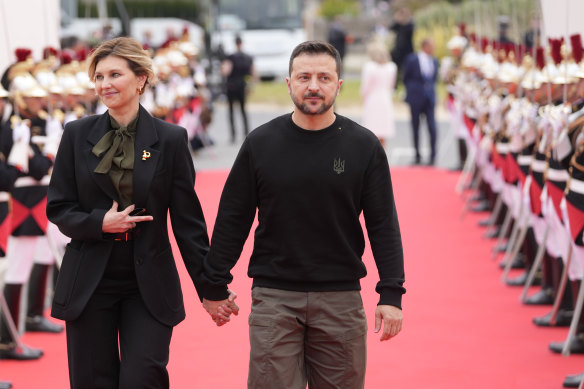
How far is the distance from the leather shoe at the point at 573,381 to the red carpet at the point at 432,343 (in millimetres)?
74

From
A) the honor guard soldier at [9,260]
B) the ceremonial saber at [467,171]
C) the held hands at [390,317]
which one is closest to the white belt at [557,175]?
the held hands at [390,317]

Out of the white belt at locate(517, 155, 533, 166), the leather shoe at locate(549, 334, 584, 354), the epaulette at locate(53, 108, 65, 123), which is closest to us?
the leather shoe at locate(549, 334, 584, 354)

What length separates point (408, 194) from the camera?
44.1 feet

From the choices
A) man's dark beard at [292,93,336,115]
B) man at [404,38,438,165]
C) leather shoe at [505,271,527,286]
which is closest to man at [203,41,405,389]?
man's dark beard at [292,93,336,115]

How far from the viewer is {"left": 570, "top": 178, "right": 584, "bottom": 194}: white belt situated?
5844mm

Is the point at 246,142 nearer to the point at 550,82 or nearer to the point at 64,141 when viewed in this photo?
the point at 64,141

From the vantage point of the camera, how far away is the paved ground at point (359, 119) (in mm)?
16719

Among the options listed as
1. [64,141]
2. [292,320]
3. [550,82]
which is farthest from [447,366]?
[64,141]

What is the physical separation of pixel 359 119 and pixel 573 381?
16.2 metres

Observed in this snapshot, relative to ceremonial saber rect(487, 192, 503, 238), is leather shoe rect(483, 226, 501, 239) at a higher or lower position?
lower

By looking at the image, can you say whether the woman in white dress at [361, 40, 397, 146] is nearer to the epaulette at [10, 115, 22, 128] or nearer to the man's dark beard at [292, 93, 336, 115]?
the epaulette at [10, 115, 22, 128]

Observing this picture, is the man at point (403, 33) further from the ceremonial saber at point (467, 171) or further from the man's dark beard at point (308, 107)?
the man's dark beard at point (308, 107)

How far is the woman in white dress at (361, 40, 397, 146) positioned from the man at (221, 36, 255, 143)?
314 cm

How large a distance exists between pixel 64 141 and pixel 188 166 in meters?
0.46
